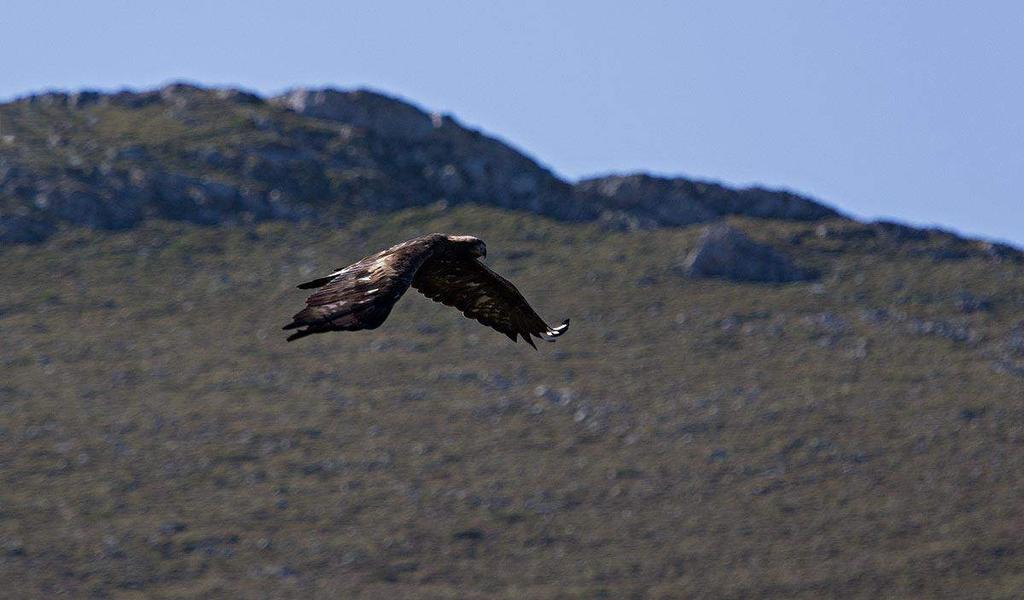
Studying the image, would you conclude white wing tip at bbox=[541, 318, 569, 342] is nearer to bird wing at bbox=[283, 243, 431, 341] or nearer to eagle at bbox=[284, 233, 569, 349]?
eagle at bbox=[284, 233, 569, 349]

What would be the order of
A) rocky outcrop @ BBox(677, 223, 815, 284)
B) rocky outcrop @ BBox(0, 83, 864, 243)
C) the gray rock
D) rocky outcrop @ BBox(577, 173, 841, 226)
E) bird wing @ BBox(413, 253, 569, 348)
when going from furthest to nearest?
the gray rock → rocky outcrop @ BBox(577, 173, 841, 226) → rocky outcrop @ BBox(0, 83, 864, 243) → rocky outcrop @ BBox(677, 223, 815, 284) → bird wing @ BBox(413, 253, 569, 348)

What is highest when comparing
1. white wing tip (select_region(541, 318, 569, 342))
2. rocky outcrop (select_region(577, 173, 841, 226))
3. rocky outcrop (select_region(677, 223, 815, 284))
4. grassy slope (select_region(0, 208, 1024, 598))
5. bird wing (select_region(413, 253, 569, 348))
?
rocky outcrop (select_region(577, 173, 841, 226))

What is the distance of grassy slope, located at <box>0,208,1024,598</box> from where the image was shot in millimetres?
83188

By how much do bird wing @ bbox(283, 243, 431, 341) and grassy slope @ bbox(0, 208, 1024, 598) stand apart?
198ft

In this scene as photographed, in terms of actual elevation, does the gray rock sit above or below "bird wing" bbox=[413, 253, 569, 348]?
above

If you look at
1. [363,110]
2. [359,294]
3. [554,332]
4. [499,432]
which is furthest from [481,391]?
[359,294]

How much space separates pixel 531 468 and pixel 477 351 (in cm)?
1359

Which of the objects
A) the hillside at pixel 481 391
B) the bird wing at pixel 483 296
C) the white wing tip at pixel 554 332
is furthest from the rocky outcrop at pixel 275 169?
the white wing tip at pixel 554 332

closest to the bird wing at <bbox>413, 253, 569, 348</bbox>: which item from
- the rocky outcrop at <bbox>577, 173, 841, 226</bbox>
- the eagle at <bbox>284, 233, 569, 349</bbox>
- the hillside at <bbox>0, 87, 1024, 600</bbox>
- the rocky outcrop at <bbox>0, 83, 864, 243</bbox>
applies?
the eagle at <bbox>284, 233, 569, 349</bbox>

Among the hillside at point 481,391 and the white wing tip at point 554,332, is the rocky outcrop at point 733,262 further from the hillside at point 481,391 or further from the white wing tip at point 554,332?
the white wing tip at point 554,332

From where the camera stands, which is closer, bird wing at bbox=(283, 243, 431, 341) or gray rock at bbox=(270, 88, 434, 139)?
bird wing at bbox=(283, 243, 431, 341)

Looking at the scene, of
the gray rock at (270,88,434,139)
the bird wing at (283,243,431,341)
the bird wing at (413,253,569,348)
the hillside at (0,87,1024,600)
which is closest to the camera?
the bird wing at (283,243,431,341)

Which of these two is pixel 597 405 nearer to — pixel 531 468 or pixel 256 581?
pixel 531 468

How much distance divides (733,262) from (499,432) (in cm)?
2795
